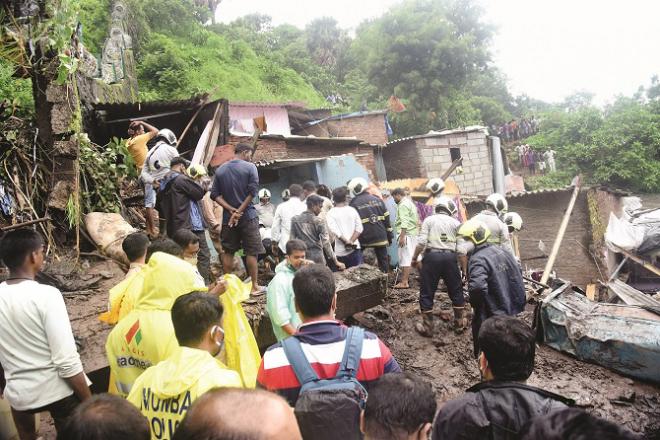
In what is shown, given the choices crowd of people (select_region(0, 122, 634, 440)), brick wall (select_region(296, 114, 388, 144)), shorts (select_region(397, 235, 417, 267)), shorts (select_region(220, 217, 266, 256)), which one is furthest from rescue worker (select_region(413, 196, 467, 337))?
brick wall (select_region(296, 114, 388, 144))

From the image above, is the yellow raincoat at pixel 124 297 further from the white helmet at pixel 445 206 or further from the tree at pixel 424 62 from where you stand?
the tree at pixel 424 62

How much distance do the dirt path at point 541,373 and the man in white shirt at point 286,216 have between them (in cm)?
182

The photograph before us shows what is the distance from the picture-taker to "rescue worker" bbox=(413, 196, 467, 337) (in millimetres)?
5969

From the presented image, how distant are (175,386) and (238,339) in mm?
991

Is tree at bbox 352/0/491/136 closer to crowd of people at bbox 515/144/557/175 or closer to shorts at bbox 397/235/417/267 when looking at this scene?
crowd of people at bbox 515/144/557/175

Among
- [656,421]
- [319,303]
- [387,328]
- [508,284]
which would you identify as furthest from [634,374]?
[319,303]

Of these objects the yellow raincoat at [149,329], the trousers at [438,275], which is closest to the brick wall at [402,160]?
the trousers at [438,275]

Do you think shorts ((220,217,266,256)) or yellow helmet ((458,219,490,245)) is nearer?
yellow helmet ((458,219,490,245))

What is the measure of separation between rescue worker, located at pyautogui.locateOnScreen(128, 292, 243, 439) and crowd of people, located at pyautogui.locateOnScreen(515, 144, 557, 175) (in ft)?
79.7

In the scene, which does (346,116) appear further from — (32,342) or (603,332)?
(32,342)

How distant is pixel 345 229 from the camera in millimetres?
7043

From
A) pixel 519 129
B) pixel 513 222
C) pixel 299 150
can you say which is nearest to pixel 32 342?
pixel 513 222

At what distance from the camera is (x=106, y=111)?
9047 mm

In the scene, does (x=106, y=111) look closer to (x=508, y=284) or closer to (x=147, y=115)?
(x=147, y=115)
